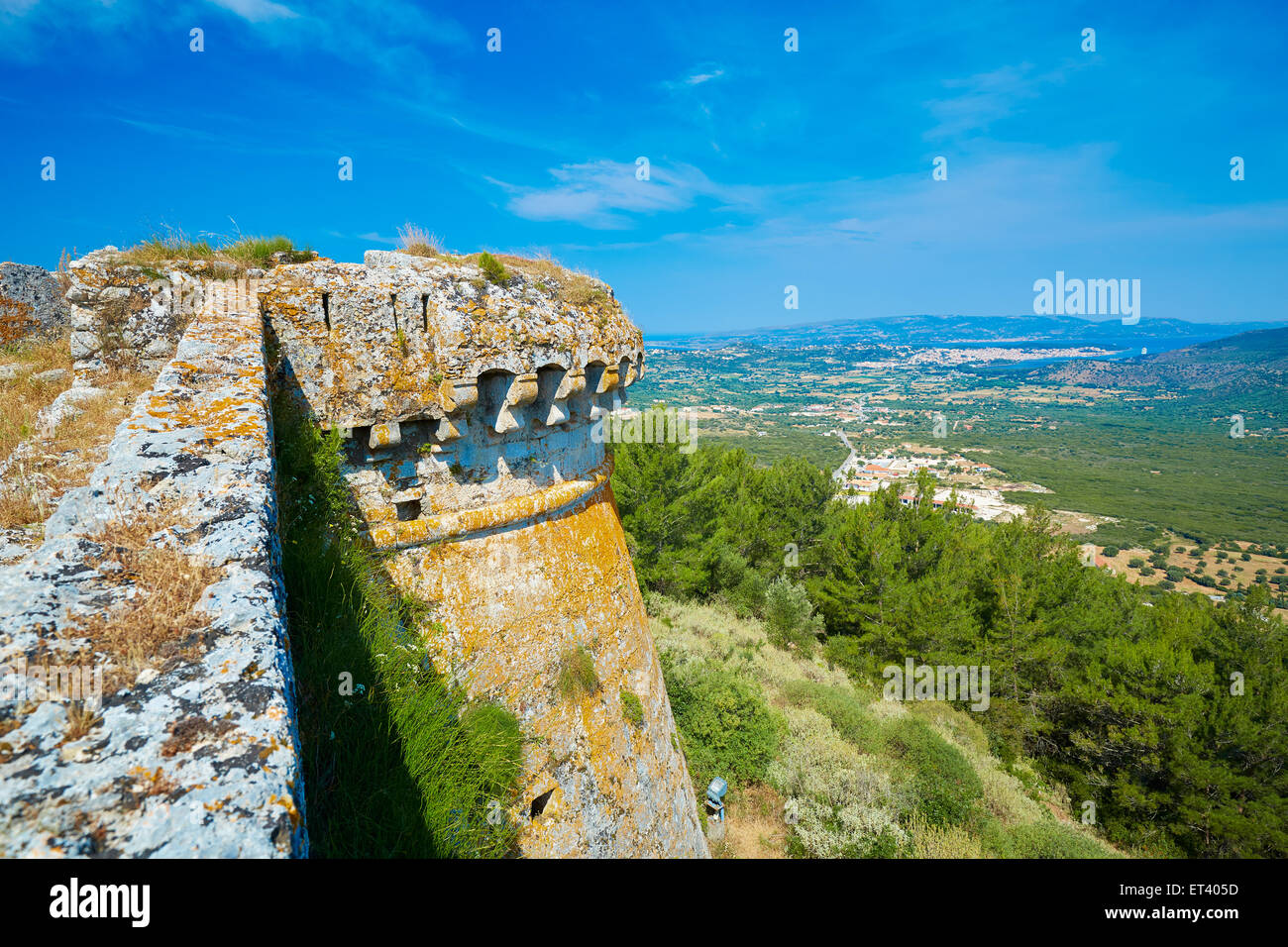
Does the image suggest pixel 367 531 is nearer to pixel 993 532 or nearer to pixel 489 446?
pixel 489 446

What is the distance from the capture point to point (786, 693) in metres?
16.5

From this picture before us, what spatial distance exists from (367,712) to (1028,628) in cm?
2187

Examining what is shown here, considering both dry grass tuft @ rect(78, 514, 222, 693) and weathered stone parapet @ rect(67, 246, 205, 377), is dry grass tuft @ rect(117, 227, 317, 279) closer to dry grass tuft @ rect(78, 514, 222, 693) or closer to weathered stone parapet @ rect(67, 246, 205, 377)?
weathered stone parapet @ rect(67, 246, 205, 377)

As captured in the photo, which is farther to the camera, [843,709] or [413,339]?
[843,709]

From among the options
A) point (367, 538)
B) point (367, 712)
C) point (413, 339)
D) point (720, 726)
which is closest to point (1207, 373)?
point (720, 726)

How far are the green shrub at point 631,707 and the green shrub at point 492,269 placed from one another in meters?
4.26

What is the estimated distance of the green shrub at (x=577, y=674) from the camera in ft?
17.1

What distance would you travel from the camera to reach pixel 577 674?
5.30 meters

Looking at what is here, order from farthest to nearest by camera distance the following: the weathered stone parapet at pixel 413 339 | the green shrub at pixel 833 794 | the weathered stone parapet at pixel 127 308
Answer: the green shrub at pixel 833 794 < the weathered stone parapet at pixel 127 308 < the weathered stone parapet at pixel 413 339

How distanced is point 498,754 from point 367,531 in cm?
210

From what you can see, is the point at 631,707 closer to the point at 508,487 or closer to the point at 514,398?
the point at 508,487

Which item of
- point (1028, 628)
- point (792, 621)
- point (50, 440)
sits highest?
point (50, 440)

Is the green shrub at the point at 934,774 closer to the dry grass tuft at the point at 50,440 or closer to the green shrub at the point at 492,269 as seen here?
the green shrub at the point at 492,269

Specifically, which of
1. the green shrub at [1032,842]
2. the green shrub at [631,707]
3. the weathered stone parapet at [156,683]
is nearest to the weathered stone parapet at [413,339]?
the weathered stone parapet at [156,683]
